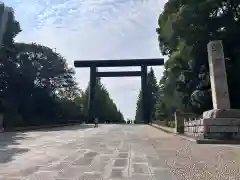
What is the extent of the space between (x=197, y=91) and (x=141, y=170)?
72.2ft

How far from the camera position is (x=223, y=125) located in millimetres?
19578

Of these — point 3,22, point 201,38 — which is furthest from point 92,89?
point 201,38

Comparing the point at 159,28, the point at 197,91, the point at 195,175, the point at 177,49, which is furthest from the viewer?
the point at 159,28

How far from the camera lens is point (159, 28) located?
121ft

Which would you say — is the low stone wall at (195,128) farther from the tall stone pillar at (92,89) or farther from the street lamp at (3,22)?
the tall stone pillar at (92,89)

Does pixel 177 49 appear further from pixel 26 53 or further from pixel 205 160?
pixel 26 53

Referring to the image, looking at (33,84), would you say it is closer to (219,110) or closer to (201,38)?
(201,38)

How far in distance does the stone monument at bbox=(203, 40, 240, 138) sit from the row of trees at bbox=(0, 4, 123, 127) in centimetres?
2690

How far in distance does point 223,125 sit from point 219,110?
0.78 m

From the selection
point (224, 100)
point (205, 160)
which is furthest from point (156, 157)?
point (224, 100)

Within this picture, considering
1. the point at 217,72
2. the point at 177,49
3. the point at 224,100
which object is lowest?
the point at 224,100

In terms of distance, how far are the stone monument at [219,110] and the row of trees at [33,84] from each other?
26.9 m

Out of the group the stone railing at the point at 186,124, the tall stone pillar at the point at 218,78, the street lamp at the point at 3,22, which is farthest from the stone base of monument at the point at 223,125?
the street lamp at the point at 3,22

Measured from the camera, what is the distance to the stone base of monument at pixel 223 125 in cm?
1952
